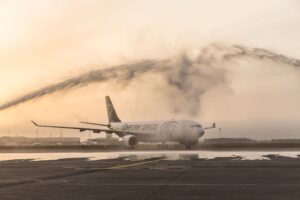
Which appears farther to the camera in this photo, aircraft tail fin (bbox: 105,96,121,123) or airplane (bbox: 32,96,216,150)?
aircraft tail fin (bbox: 105,96,121,123)

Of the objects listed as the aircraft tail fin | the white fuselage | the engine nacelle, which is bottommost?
the engine nacelle

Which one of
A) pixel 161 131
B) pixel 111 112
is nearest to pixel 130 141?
pixel 161 131

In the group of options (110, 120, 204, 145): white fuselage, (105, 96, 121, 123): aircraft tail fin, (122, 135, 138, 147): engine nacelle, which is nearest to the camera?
(110, 120, 204, 145): white fuselage

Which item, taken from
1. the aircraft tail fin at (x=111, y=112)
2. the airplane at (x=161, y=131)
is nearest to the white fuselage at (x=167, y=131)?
the airplane at (x=161, y=131)

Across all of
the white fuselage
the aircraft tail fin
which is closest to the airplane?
the white fuselage

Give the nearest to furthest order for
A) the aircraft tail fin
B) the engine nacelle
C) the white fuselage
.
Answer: the white fuselage
the engine nacelle
the aircraft tail fin

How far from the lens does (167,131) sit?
75.0 meters

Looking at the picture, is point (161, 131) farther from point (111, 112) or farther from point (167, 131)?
point (111, 112)

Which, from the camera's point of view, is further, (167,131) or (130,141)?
(130,141)

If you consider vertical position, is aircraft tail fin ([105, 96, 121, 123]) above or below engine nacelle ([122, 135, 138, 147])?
above

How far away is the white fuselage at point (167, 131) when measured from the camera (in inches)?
2849

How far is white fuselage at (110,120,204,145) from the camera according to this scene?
72375 millimetres

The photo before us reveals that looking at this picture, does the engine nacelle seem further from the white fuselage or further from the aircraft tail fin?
the aircraft tail fin

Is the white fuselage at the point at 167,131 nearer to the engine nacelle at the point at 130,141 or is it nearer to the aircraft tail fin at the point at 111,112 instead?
the engine nacelle at the point at 130,141
